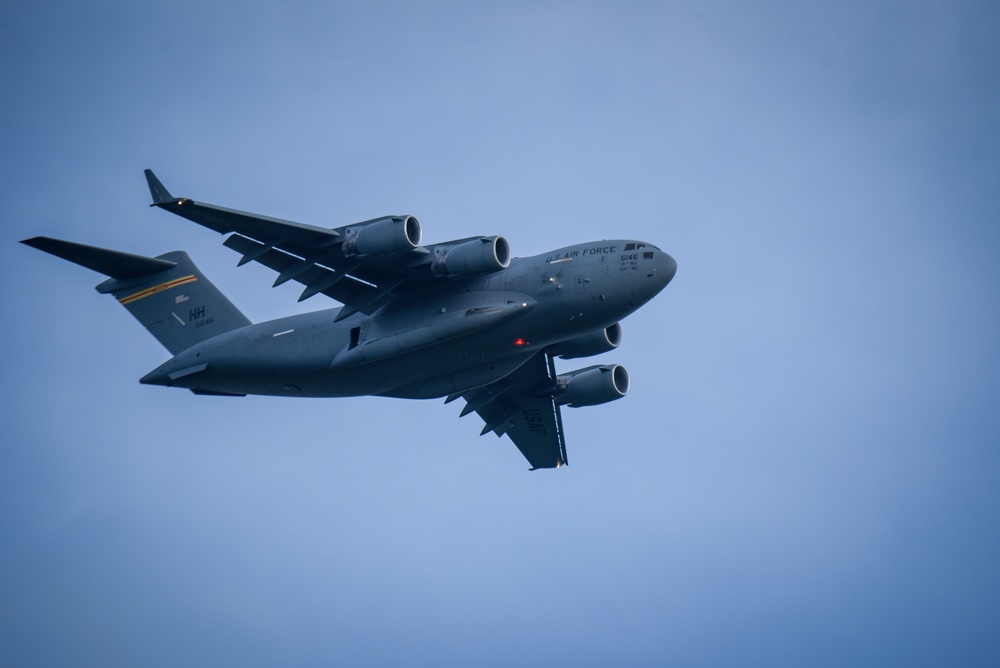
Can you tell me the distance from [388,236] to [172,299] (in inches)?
284

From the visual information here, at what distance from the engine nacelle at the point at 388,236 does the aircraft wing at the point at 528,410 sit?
213 inches

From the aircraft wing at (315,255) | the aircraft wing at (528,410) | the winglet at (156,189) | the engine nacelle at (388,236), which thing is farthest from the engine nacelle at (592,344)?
the winglet at (156,189)

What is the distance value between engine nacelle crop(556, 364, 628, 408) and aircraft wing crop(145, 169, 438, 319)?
5048mm

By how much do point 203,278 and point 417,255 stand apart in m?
6.35

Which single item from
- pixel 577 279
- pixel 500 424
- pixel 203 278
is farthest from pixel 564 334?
pixel 203 278

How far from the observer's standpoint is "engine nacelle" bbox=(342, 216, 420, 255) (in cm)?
1681

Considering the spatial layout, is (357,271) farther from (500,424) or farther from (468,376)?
(500,424)

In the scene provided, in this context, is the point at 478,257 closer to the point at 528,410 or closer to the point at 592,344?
the point at 592,344

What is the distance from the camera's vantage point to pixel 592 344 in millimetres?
20625

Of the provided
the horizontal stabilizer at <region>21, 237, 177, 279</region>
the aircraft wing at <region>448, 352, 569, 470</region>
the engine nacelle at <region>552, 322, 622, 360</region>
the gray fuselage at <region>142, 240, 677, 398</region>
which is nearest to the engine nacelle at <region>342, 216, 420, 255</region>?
the gray fuselage at <region>142, 240, 677, 398</region>

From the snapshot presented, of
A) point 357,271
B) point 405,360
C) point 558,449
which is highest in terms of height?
point 357,271

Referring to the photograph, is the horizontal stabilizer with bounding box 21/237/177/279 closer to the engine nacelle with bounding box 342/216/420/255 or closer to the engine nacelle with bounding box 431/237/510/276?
the engine nacelle with bounding box 342/216/420/255

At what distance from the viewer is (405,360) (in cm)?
1867

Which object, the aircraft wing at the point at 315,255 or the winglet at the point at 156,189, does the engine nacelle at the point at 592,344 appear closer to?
the aircraft wing at the point at 315,255
